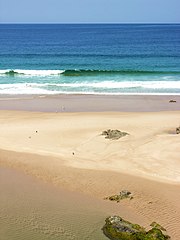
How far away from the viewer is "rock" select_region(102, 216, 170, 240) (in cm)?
1109

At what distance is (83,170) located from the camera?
1686 cm

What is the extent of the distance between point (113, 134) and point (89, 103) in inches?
379

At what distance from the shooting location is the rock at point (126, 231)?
11.1 meters

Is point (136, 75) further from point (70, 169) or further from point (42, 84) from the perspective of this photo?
point (70, 169)

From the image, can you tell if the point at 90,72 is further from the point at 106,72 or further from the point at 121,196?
the point at 121,196

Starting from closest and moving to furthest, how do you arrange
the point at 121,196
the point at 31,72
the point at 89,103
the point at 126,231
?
1. the point at 126,231
2. the point at 121,196
3. the point at 89,103
4. the point at 31,72

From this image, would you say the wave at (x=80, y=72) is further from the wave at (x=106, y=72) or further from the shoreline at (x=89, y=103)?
the shoreline at (x=89, y=103)

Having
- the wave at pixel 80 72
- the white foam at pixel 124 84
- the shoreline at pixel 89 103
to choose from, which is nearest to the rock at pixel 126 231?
the shoreline at pixel 89 103

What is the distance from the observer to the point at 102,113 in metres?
26.9

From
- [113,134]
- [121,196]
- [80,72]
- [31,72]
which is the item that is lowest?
[31,72]

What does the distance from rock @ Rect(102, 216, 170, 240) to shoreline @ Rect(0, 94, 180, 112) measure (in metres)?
16.5

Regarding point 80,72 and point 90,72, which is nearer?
point 90,72

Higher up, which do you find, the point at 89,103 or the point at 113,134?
the point at 113,134

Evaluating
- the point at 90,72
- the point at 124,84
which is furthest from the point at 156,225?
the point at 90,72
